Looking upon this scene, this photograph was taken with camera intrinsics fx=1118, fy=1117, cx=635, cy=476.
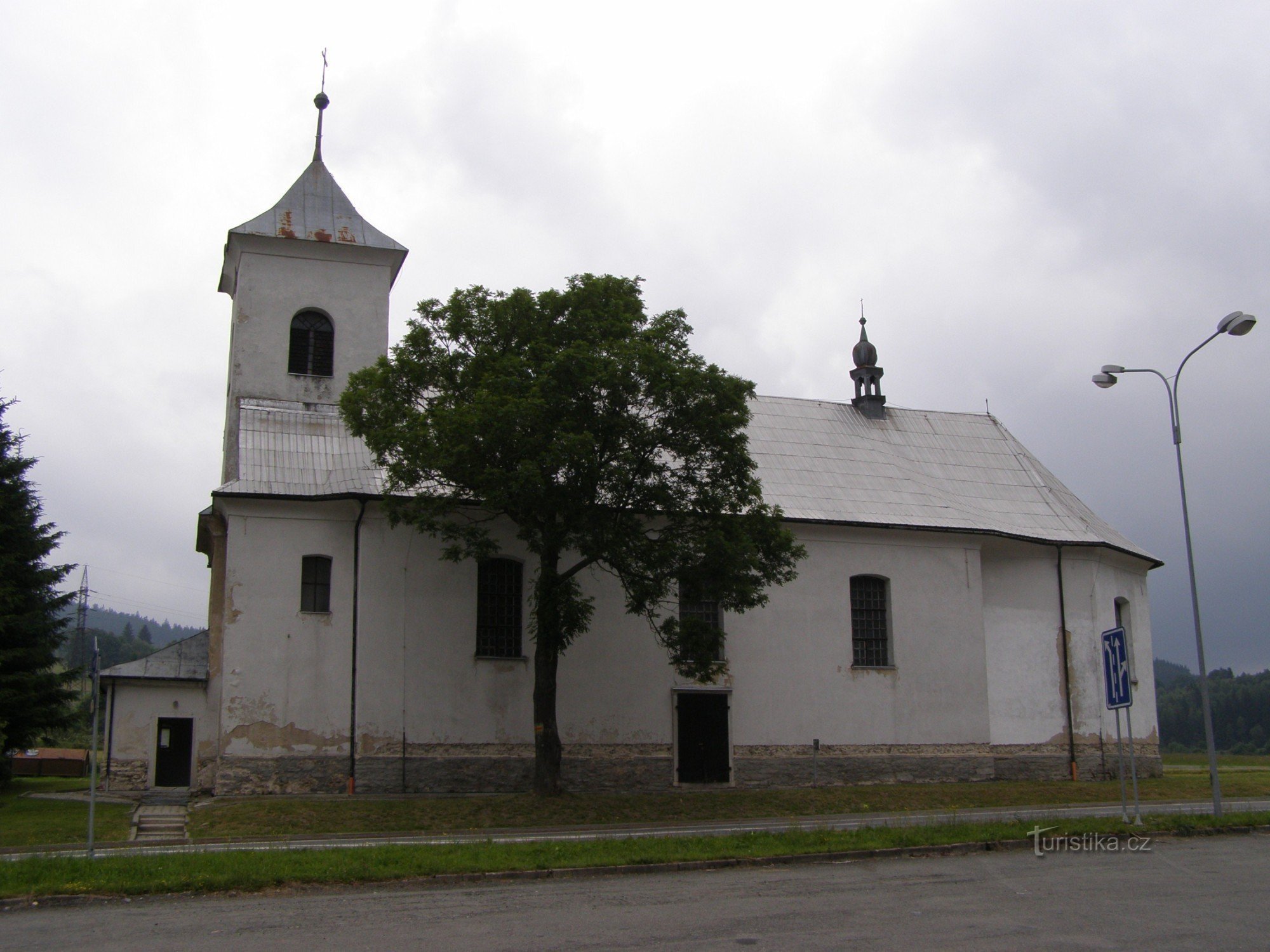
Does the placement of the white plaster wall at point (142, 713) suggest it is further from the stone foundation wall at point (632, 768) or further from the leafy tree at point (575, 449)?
the leafy tree at point (575, 449)

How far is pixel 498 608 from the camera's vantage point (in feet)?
91.1

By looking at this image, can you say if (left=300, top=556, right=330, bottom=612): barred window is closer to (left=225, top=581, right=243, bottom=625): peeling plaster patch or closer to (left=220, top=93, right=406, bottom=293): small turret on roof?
(left=225, top=581, right=243, bottom=625): peeling plaster patch

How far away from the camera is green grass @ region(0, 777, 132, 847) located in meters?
18.5

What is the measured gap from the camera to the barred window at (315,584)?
2616 cm

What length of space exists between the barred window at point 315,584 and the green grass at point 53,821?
5.68 metres

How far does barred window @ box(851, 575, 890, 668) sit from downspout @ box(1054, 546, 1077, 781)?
563cm

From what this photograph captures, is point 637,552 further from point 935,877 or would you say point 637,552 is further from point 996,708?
point 996,708

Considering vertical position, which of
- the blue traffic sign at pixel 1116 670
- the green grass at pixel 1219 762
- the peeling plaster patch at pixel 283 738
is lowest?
the green grass at pixel 1219 762

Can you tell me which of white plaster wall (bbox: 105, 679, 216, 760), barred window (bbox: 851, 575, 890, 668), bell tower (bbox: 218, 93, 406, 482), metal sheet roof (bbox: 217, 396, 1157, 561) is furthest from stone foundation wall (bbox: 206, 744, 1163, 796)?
bell tower (bbox: 218, 93, 406, 482)

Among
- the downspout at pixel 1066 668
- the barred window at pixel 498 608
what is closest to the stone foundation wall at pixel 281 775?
the barred window at pixel 498 608

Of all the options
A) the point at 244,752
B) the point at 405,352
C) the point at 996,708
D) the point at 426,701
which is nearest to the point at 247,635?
the point at 244,752

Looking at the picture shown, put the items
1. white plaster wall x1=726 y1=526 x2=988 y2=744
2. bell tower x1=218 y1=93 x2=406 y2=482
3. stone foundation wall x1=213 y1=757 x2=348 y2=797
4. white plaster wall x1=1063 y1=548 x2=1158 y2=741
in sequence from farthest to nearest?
white plaster wall x1=1063 y1=548 x2=1158 y2=741, bell tower x1=218 y1=93 x2=406 y2=482, white plaster wall x1=726 y1=526 x2=988 y2=744, stone foundation wall x1=213 y1=757 x2=348 y2=797

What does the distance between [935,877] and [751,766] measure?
591 inches
